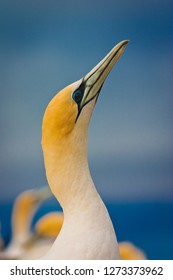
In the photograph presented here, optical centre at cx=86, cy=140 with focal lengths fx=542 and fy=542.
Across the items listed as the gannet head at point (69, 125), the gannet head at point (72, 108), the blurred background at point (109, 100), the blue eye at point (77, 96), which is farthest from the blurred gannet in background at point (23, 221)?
the blue eye at point (77, 96)

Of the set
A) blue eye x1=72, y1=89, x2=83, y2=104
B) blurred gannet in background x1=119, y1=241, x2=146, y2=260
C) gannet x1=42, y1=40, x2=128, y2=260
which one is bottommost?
blurred gannet in background x1=119, y1=241, x2=146, y2=260

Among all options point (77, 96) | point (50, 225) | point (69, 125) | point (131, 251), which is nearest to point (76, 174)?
point (69, 125)

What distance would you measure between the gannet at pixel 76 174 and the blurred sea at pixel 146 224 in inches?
15.1

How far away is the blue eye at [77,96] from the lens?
2.62 m

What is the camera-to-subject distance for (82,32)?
305 cm

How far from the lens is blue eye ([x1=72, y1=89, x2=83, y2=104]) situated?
2623 mm

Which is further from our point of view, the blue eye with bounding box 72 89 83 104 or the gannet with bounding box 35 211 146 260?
the gannet with bounding box 35 211 146 260

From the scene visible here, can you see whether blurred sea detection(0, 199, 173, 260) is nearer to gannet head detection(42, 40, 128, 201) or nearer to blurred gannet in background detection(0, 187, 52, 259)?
blurred gannet in background detection(0, 187, 52, 259)

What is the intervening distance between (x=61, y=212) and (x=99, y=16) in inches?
44.0

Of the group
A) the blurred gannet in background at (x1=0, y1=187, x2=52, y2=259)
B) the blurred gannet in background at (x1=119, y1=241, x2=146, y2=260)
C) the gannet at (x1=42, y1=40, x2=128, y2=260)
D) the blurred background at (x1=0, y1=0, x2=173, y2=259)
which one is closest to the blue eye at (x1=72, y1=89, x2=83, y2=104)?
the gannet at (x1=42, y1=40, x2=128, y2=260)

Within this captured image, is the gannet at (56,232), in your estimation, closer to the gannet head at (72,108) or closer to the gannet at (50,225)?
the gannet at (50,225)

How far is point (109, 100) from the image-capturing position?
3047 mm
